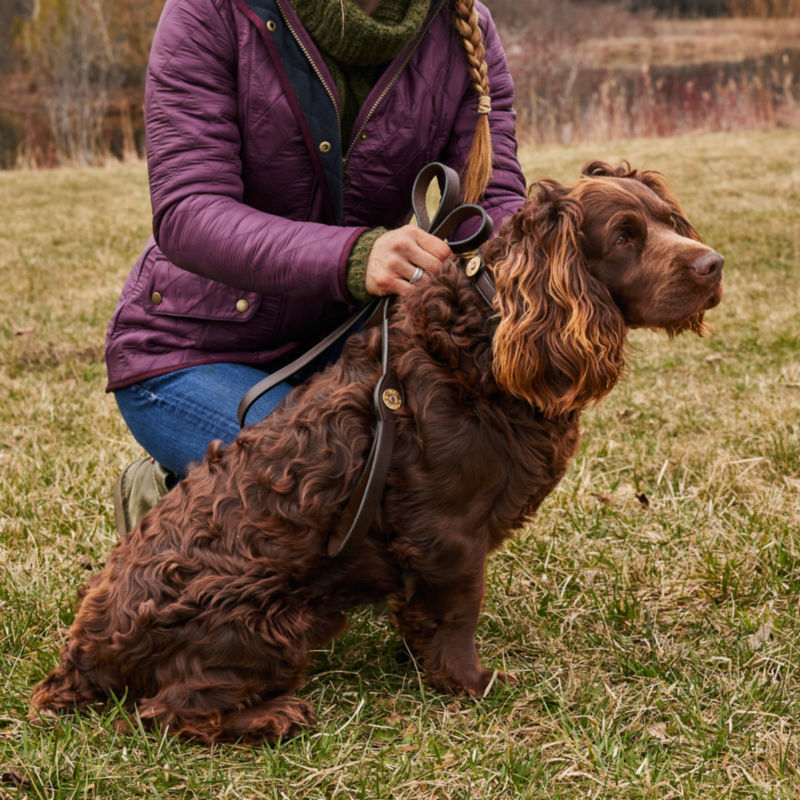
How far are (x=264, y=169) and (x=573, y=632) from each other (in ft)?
5.31

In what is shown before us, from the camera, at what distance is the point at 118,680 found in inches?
89.1

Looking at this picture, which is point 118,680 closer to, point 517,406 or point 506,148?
point 517,406

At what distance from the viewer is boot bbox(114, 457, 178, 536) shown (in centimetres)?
311

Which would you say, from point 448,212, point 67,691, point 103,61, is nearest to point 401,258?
point 448,212

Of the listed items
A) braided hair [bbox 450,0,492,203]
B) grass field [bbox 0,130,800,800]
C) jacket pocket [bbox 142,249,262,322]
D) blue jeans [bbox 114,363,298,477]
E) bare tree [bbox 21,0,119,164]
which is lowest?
bare tree [bbox 21,0,119,164]

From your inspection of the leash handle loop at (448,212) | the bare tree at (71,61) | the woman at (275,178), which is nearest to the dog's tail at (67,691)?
the woman at (275,178)

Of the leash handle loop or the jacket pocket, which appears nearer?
the leash handle loop

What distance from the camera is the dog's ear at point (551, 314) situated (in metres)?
2.11

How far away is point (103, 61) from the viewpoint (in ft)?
75.0

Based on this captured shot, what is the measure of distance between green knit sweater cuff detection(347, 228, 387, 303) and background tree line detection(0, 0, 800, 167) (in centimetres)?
1579

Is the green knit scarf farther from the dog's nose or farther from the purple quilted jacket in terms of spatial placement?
the dog's nose

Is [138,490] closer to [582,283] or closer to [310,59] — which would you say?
[310,59]

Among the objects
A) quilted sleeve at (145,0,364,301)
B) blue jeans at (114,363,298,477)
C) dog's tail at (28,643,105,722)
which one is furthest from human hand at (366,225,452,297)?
dog's tail at (28,643,105,722)

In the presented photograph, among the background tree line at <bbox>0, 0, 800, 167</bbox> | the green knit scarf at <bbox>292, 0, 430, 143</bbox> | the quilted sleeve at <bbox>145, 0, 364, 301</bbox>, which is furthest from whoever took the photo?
the background tree line at <bbox>0, 0, 800, 167</bbox>
